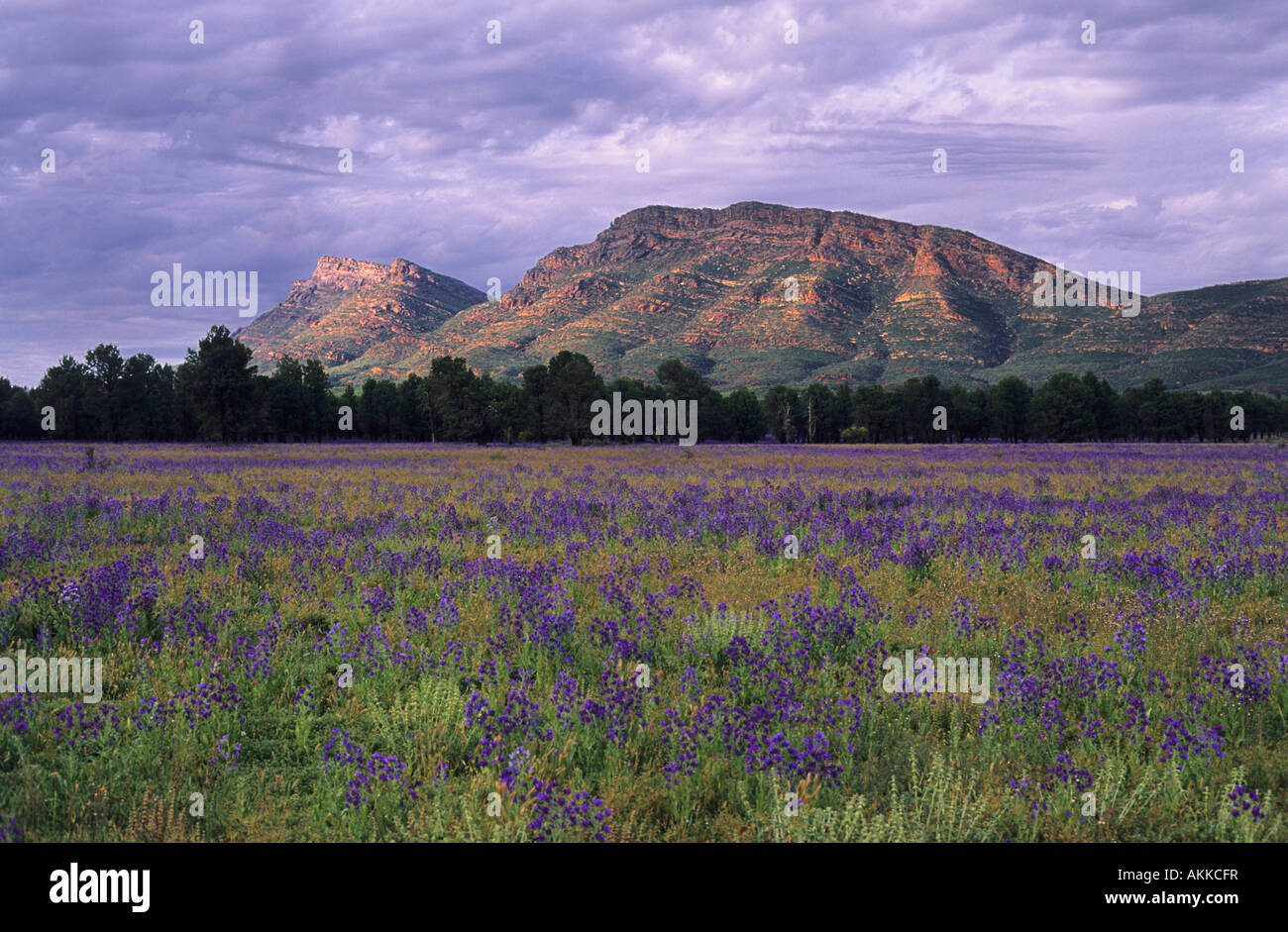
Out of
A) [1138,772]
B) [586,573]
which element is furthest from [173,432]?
[1138,772]

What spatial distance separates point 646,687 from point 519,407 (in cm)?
8594

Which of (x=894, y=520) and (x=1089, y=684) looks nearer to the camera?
(x=1089, y=684)

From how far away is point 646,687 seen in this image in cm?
484

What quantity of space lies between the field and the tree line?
6568 cm

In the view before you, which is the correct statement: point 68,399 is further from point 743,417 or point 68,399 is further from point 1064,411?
point 1064,411

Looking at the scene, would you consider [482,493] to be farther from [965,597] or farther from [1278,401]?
[1278,401]

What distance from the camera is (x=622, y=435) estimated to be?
305ft

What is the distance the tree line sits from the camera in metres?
76.9

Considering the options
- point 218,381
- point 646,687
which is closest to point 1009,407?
point 218,381

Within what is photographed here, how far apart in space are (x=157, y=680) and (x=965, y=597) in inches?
282

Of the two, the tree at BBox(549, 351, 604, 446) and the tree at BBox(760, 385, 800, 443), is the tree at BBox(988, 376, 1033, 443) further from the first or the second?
the tree at BBox(549, 351, 604, 446)

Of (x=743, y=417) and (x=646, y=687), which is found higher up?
(x=743, y=417)

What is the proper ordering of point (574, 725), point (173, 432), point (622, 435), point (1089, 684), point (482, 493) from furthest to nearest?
1. point (622, 435)
2. point (173, 432)
3. point (482, 493)
4. point (1089, 684)
5. point (574, 725)

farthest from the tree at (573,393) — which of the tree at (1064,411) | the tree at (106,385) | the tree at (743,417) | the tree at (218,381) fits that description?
the tree at (1064,411)
